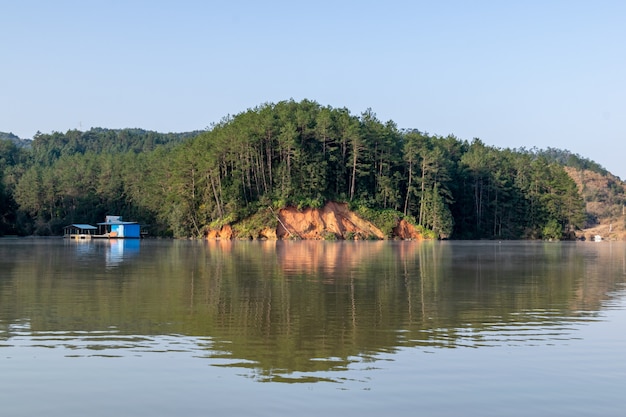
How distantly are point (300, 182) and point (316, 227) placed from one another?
26.6ft

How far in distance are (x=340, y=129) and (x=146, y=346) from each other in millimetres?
111165

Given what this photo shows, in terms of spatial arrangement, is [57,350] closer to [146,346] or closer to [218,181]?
[146,346]

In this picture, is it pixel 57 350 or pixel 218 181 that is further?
pixel 218 181

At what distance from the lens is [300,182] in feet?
388

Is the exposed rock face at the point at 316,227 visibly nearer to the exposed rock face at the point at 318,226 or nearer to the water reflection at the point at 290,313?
the exposed rock face at the point at 318,226

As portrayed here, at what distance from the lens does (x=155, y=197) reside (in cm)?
13175

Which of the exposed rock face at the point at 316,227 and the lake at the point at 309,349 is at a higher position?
the exposed rock face at the point at 316,227

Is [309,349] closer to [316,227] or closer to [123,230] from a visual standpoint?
[316,227]

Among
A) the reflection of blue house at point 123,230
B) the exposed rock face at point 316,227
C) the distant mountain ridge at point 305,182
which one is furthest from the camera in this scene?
the distant mountain ridge at point 305,182

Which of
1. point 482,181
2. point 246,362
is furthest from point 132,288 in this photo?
point 482,181

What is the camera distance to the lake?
11.2 meters

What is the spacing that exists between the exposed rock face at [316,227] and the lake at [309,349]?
274 feet

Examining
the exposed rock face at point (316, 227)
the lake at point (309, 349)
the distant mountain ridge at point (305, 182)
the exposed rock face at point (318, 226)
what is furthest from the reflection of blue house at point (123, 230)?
the lake at point (309, 349)

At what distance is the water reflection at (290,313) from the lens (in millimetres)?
15445
